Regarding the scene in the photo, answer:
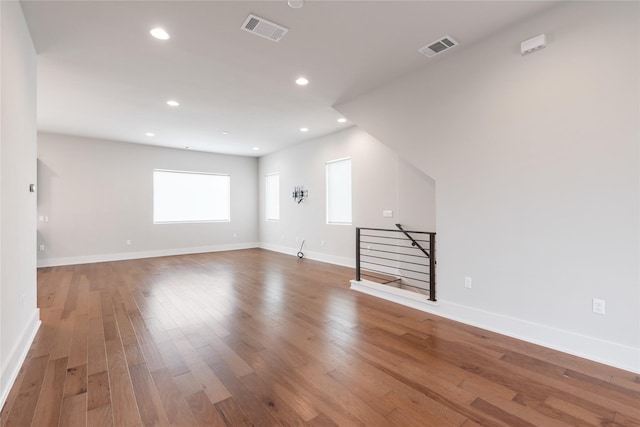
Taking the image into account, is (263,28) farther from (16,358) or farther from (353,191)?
(353,191)

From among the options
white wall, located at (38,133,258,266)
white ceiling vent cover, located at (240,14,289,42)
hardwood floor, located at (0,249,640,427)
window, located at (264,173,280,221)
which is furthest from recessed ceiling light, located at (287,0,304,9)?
white wall, located at (38,133,258,266)

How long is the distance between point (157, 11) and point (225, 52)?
0.75 meters

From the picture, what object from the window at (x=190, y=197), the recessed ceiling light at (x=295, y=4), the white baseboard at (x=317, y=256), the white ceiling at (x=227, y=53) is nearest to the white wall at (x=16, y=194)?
the white ceiling at (x=227, y=53)

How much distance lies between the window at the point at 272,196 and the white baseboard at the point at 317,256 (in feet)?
2.89

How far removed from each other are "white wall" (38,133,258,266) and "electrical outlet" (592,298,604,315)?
821 centimetres

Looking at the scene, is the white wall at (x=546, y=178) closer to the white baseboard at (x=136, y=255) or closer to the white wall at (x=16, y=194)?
the white wall at (x=16, y=194)

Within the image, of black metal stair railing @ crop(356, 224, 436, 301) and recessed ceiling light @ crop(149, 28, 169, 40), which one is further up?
recessed ceiling light @ crop(149, 28, 169, 40)

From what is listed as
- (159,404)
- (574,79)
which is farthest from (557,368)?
(159,404)

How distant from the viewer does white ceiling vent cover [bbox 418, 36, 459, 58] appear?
114 inches

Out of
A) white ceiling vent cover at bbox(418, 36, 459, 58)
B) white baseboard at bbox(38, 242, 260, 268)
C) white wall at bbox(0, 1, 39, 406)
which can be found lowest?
white baseboard at bbox(38, 242, 260, 268)

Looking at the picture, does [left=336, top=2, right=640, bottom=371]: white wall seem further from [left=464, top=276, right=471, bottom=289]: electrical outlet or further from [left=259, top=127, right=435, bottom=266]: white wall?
[left=259, top=127, right=435, bottom=266]: white wall

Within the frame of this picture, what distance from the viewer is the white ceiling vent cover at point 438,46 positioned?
9.54ft

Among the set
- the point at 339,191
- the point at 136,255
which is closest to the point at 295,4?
the point at 339,191

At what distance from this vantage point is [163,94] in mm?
4262
